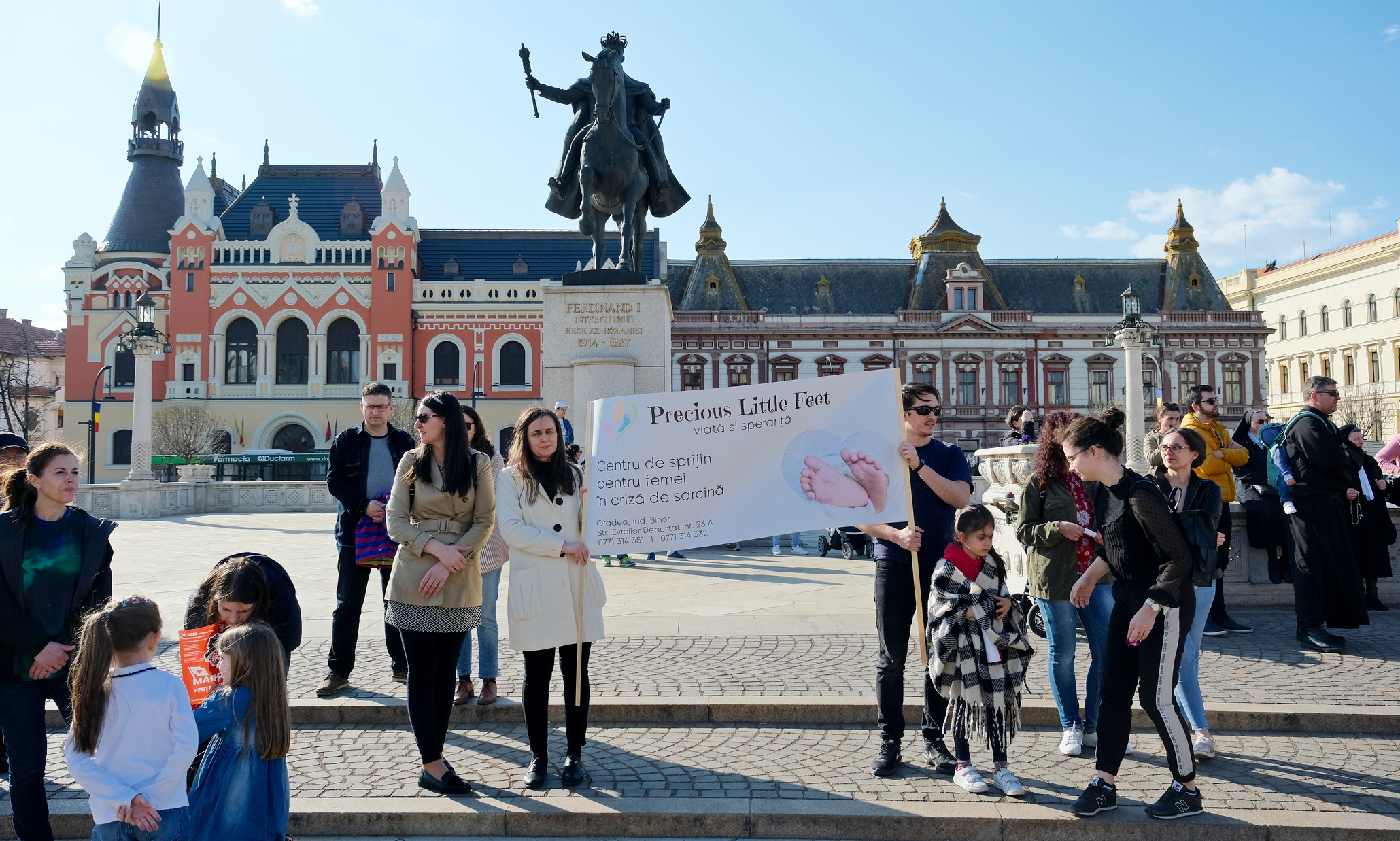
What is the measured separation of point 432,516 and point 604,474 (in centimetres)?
83

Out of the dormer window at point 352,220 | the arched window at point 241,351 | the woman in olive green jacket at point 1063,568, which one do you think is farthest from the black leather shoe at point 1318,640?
the dormer window at point 352,220

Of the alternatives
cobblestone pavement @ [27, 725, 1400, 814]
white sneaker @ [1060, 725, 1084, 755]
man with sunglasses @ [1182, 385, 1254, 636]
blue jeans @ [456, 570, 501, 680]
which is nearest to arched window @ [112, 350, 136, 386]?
cobblestone pavement @ [27, 725, 1400, 814]

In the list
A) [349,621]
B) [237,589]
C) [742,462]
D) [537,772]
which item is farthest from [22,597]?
[742,462]

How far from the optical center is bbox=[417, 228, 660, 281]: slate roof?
5388 centimetres

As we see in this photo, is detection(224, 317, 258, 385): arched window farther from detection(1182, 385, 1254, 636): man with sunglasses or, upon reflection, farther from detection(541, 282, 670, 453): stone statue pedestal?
detection(1182, 385, 1254, 636): man with sunglasses

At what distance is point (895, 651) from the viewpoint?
4.25 meters

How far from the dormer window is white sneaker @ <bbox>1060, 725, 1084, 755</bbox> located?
53616 mm

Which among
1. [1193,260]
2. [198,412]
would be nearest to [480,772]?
[198,412]

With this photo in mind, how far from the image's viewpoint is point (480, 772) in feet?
14.6

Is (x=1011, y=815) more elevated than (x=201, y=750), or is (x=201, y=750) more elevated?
(x=201, y=750)

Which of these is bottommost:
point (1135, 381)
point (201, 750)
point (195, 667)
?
point (201, 750)

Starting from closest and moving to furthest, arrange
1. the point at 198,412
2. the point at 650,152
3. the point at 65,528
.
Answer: the point at 65,528
the point at 650,152
the point at 198,412

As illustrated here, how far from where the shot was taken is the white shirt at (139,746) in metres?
2.88

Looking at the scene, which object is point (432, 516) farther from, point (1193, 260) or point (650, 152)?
point (1193, 260)
